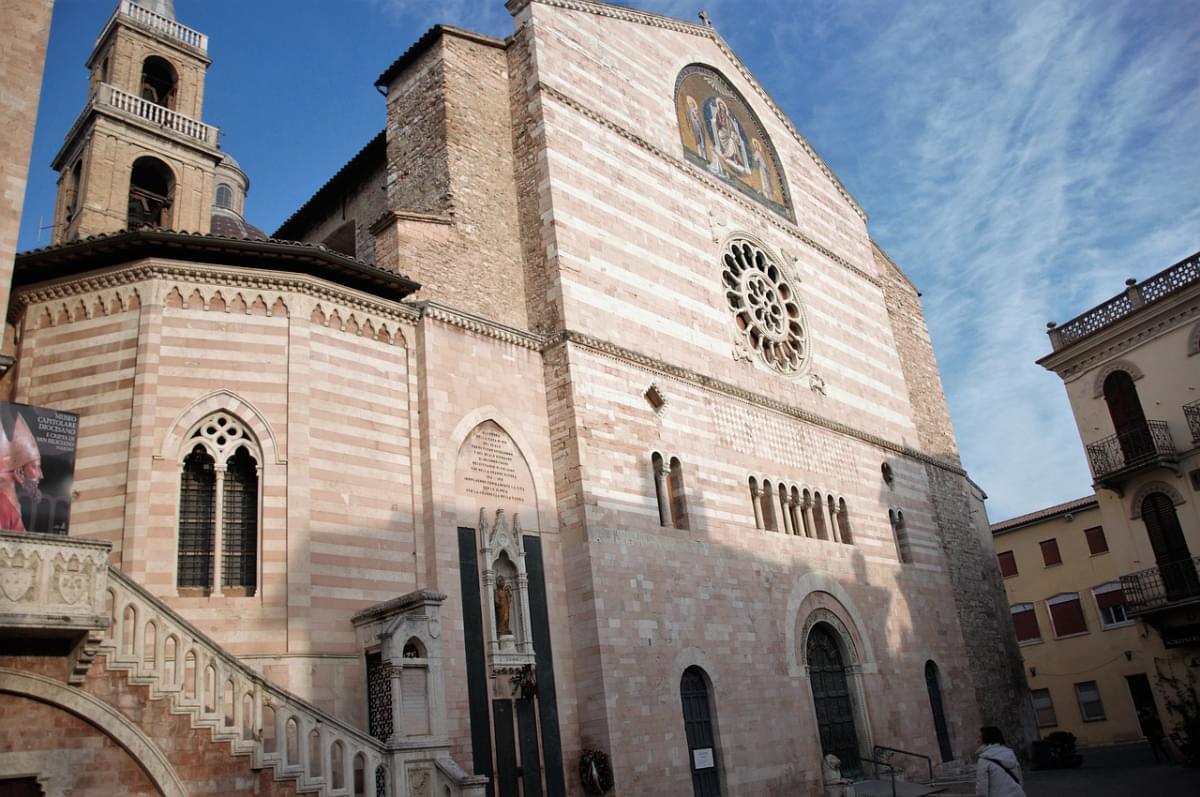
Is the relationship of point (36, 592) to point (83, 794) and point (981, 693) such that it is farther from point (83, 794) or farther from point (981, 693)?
point (981, 693)

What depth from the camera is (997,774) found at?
747 cm

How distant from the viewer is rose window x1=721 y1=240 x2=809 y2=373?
19969 mm

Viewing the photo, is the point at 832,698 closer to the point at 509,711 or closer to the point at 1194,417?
the point at 509,711

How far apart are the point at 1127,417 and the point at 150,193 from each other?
76.7 ft

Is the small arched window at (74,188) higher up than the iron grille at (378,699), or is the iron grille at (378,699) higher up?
the small arched window at (74,188)

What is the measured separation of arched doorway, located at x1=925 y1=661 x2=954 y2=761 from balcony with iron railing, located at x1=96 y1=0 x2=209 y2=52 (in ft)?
70.8

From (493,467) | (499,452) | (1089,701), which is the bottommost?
(1089,701)

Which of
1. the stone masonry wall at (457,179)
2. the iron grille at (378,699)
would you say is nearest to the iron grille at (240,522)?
the iron grille at (378,699)

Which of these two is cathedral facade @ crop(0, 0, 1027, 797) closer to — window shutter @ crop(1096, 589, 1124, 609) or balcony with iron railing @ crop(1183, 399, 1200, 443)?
balcony with iron railing @ crop(1183, 399, 1200, 443)

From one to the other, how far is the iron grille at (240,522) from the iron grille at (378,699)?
70.7 inches

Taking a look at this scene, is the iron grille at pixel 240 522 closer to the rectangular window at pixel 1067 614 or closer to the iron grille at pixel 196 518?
the iron grille at pixel 196 518

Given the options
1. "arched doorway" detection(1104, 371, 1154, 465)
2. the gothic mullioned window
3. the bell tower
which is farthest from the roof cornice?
"arched doorway" detection(1104, 371, 1154, 465)

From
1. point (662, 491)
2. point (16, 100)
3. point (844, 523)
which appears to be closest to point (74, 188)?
point (16, 100)

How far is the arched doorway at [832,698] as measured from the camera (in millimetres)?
17422
